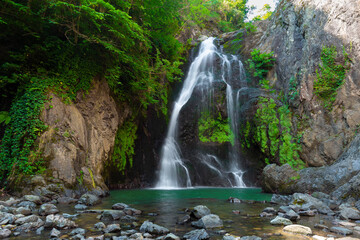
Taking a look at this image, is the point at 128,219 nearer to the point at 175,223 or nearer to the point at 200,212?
the point at 175,223

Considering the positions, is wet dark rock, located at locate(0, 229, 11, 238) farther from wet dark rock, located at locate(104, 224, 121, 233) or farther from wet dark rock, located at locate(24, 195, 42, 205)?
wet dark rock, located at locate(24, 195, 42, 205)

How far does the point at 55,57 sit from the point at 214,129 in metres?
9.88

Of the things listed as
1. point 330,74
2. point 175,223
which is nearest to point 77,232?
point 175,223

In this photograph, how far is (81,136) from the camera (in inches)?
344

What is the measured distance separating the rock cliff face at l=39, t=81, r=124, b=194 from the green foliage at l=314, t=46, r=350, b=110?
35.2 ft

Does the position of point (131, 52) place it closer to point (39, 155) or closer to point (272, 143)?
point (39, 155)

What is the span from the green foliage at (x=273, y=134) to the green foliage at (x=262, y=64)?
3121 millimetres

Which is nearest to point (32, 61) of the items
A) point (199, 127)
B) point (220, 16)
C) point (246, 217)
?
point (246, 217)

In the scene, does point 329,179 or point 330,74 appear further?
point 330,74

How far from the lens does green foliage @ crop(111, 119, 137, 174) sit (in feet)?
40.2

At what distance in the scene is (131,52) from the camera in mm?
10664

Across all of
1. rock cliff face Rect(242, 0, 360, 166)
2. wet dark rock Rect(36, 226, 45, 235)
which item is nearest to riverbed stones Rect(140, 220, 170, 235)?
wet dark rock Rect(36, 226, 45, 235)

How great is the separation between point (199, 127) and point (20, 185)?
1078 centimetres

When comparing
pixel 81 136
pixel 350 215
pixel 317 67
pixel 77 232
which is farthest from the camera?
pixel 317 67
